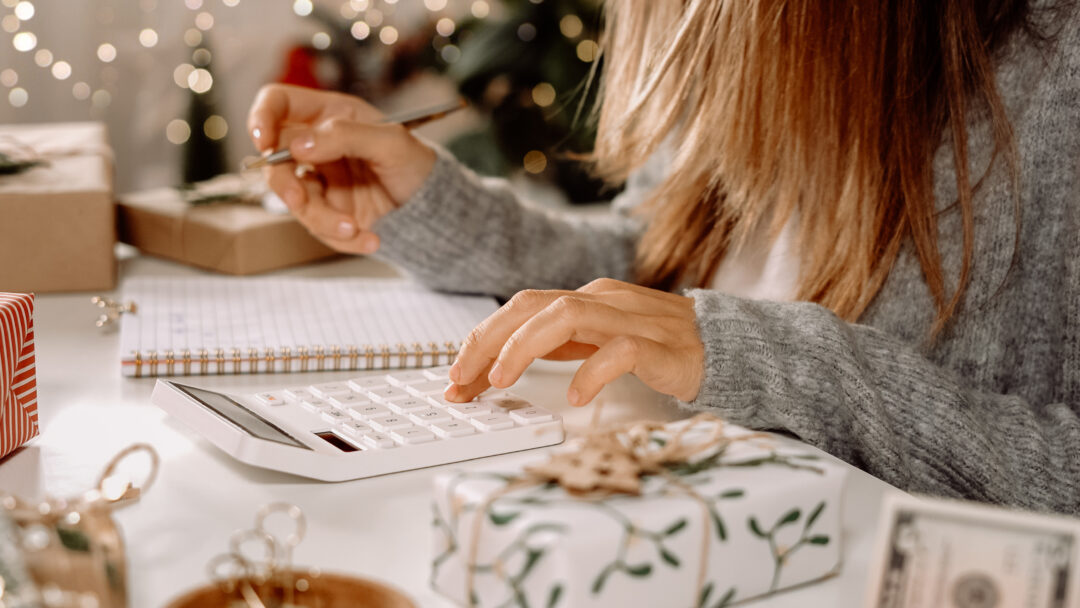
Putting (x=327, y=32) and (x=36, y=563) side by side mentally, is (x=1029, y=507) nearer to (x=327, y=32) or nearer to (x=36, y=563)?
(x=36, y=563)

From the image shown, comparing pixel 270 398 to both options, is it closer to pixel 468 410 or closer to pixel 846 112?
pixel 468 410

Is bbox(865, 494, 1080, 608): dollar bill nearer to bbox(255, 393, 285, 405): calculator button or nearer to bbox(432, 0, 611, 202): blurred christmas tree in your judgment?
bbox(255, 393, 285, 405): calculator button

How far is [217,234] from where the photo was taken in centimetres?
96

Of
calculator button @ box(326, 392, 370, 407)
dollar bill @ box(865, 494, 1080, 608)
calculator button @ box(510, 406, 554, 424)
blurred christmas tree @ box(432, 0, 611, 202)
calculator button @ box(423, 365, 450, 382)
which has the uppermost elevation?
blurred christmas tree @ box(432, 0, 611, 202)

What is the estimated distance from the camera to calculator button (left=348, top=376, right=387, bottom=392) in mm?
606

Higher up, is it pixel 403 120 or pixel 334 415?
pixel 403 120

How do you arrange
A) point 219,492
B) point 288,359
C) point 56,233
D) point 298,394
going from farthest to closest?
point 56,233, point 288,359, point 298,394, point 219,492

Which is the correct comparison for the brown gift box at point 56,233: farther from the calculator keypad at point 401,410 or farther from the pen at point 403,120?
the calculator keypad at point 401,410

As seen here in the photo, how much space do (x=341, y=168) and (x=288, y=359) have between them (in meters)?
0.28

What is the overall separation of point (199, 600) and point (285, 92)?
0.67 metres

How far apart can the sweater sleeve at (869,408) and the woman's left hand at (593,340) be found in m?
0.02

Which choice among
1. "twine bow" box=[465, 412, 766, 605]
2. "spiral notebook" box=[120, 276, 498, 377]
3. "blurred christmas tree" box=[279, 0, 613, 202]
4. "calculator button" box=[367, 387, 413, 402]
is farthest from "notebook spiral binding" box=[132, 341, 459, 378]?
"blurred christmas tree" box=[279, 0, 613, 202]

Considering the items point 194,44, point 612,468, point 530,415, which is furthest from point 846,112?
point 194,44

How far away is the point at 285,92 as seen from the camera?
0.94 meters
